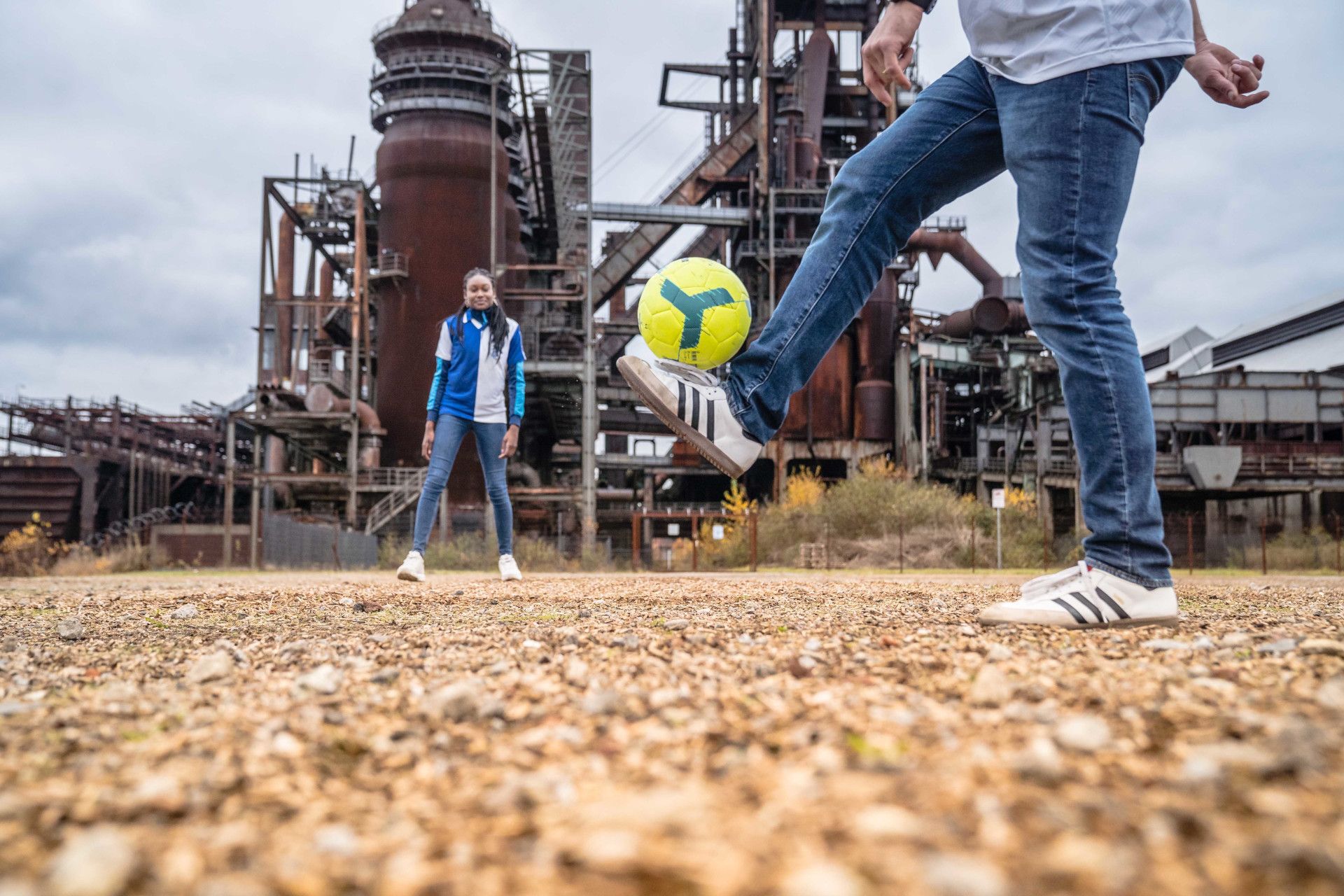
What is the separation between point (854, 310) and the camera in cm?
284

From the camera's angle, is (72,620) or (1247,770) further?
(72,620)

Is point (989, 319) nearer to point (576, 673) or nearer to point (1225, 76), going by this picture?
point (1225, 76)

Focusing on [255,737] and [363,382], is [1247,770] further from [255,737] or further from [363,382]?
[363,382]

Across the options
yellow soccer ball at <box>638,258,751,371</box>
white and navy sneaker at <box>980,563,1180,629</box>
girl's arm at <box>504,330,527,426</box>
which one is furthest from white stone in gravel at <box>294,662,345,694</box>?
girl's arm at <box>504,330,527,426</box>

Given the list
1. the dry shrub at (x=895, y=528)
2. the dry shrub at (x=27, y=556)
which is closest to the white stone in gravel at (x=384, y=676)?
the dry shrub at (x=27, y=556)

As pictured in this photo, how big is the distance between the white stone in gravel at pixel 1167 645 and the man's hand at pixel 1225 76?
1.43 metres

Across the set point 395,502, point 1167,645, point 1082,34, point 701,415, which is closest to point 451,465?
point 701,415

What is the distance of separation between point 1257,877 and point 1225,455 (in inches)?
1075

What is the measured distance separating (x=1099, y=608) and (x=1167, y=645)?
15.9 inches

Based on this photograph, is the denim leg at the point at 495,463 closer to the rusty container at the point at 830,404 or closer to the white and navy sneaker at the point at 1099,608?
the white and navy sneaker at the point at 1099,608

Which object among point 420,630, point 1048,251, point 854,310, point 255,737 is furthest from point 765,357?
point 255,737

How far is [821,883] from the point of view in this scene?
721mm

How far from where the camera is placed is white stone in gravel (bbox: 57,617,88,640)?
2.64 metres

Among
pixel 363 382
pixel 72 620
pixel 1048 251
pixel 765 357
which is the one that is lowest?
pixel 72 620
